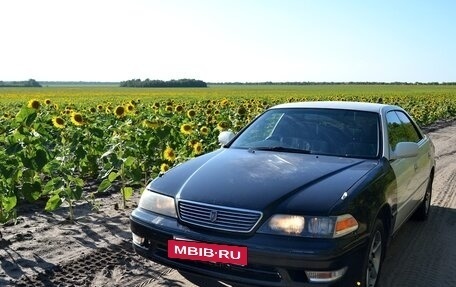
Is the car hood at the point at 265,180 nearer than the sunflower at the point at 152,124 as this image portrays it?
Yes

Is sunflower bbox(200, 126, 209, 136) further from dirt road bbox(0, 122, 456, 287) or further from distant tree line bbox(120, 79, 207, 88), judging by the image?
distant tree line bbox(120, 79, 207, 88)

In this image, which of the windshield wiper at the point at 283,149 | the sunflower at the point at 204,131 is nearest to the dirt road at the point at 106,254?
the windshield wiper at the point at 283,149

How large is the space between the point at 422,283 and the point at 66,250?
3.24 metres

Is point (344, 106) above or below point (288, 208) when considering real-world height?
above

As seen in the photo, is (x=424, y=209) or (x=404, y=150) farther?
(x=424, y=209)

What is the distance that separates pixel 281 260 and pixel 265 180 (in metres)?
0.69

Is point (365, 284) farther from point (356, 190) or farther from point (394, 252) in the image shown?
point (394, 252)

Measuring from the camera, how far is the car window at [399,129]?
4809 millimetres

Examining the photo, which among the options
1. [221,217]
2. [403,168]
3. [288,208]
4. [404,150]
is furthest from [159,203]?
[403,168]

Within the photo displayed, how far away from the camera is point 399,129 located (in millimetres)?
5199

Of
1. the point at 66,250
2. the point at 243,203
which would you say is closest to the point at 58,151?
the point at 66,250

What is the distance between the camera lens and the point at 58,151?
6715 millimetres

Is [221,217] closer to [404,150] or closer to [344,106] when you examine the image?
[404,150]

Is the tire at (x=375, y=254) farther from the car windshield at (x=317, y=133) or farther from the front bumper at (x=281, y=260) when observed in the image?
the car windshield at (x=317, y=133)
